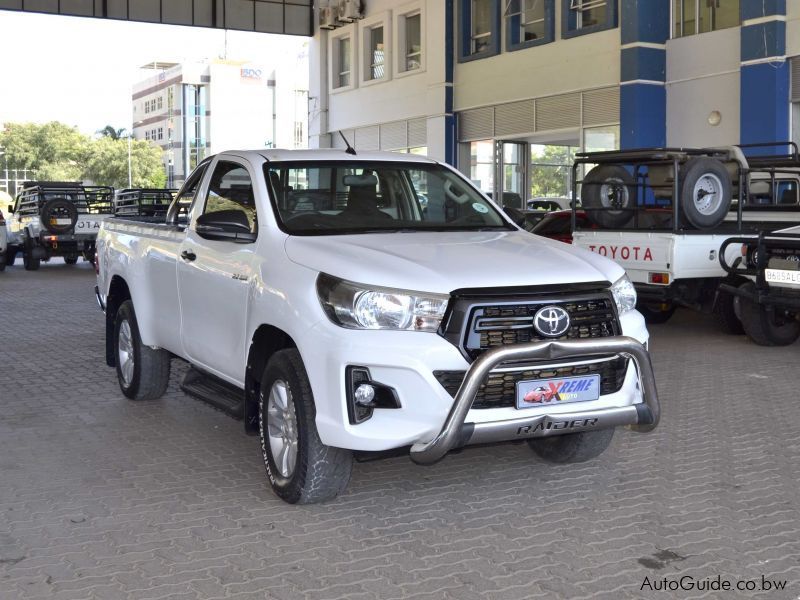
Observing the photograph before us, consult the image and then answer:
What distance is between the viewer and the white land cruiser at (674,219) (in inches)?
412

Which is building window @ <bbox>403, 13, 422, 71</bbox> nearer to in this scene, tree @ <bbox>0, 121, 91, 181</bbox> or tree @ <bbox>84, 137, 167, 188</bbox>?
tree @ <bbox>0, 121, 91, 181</bbox>

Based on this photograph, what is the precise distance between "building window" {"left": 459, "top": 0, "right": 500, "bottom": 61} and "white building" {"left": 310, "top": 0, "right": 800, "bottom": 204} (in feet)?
0.13

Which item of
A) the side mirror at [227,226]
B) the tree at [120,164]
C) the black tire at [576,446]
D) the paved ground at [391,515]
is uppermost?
the tree at [120,164]

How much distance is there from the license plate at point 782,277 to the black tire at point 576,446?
4.84m

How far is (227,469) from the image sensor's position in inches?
230

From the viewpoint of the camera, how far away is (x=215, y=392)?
237 inches

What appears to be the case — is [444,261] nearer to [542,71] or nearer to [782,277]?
[782,277]

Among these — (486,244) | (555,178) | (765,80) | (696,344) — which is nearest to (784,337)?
(696,344)

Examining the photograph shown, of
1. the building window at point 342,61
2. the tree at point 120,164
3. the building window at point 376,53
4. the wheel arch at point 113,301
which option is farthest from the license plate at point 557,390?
the tree at point 120,164

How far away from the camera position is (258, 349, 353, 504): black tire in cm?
483

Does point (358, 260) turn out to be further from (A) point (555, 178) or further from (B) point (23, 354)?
(A) point (555, 178)

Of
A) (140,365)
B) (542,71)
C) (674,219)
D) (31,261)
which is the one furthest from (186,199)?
(542,71)

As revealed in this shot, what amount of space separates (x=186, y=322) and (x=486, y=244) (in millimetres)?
2095

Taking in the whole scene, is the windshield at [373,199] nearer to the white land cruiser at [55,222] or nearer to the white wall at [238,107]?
the white land cruiser at [55,222]
